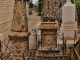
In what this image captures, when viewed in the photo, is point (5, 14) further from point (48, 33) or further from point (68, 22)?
point (48, 33)

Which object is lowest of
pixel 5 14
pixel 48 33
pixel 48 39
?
pixel 48 39

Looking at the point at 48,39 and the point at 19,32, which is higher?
the point at 19,32

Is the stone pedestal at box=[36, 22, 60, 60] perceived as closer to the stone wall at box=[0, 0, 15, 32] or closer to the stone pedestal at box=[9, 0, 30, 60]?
the stone pedestal at box=[9, 0, 30, 60]

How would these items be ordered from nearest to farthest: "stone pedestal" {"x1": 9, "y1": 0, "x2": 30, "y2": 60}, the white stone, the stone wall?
"stone pedestal" {"x1": 9, "y1": 0, "x2": 30, "y2": 60} < the white stone < the stone wall

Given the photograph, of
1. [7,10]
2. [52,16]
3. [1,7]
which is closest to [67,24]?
[52,16]

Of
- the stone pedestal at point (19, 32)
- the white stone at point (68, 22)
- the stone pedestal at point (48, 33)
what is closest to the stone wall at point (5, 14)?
the white stone at point (68, 22)

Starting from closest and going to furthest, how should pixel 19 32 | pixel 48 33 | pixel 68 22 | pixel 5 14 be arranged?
1. pixel 19 32
2. pixel 48 33
3. pixel 68 22
4. pixel 5 14

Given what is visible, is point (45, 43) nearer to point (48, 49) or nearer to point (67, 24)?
point (48, 49)

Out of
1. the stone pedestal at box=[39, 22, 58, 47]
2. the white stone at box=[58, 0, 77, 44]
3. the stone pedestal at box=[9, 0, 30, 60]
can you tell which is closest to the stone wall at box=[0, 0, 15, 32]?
the white stone at box=[58, 0, 77, 44]

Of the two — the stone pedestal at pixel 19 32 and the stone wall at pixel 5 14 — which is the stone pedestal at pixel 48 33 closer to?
the stone pedestal at pixel 19 32

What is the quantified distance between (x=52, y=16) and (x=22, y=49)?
154 cm

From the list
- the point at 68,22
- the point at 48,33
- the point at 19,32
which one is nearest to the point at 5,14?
the point at 68,22

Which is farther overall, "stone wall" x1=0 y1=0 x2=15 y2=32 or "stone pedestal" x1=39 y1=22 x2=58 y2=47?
"stone wall" x1=0 y1=0 x2=15 y2=32

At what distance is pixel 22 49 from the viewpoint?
7254 millimetres
